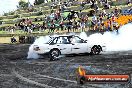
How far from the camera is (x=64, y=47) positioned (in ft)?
63.0

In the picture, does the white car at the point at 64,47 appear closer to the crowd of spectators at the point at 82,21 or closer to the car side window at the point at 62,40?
the car side window at the point at 62,40

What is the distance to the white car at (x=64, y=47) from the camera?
18.7 metres

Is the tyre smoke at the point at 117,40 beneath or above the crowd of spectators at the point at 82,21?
beneath

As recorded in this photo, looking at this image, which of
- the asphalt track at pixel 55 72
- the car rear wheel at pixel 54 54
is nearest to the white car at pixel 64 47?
the car rear wheel at pixel 54 54

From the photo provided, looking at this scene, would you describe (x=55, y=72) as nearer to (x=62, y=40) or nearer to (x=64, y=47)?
(x=64, y=47)

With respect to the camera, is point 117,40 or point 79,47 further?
point 117,40

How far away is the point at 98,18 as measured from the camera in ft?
106

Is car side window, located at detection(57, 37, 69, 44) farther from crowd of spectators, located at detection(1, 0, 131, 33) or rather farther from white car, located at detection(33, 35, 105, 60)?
crowd of spectators, located at detection(1, 0, 131, 33)

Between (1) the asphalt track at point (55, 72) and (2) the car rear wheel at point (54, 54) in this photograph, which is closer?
(1) the asphalt track at point (55, 72)

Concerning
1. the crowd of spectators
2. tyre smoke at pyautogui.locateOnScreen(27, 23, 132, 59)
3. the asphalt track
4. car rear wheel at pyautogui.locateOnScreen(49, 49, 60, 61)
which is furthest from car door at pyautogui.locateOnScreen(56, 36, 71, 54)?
the crowd of spectators

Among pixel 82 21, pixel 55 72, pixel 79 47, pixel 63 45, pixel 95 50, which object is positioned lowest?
pixel 55 72

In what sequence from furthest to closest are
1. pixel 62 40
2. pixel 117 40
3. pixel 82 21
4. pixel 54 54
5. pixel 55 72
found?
pixel 82 21, pixel 117 40, pixel 62 40, pixel 54 54, pixel 55 72

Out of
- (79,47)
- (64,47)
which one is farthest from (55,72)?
(79,47)

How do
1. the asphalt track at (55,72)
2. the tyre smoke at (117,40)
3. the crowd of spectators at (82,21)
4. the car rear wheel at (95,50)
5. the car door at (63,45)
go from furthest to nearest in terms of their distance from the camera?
1. the crowd of spectators at (82,21)
2. the tyre smoke at (117,40)
3. the car rear wheel at (95,50)
4. the car door at (63,45)
5. the asphalt track at (55,72)
